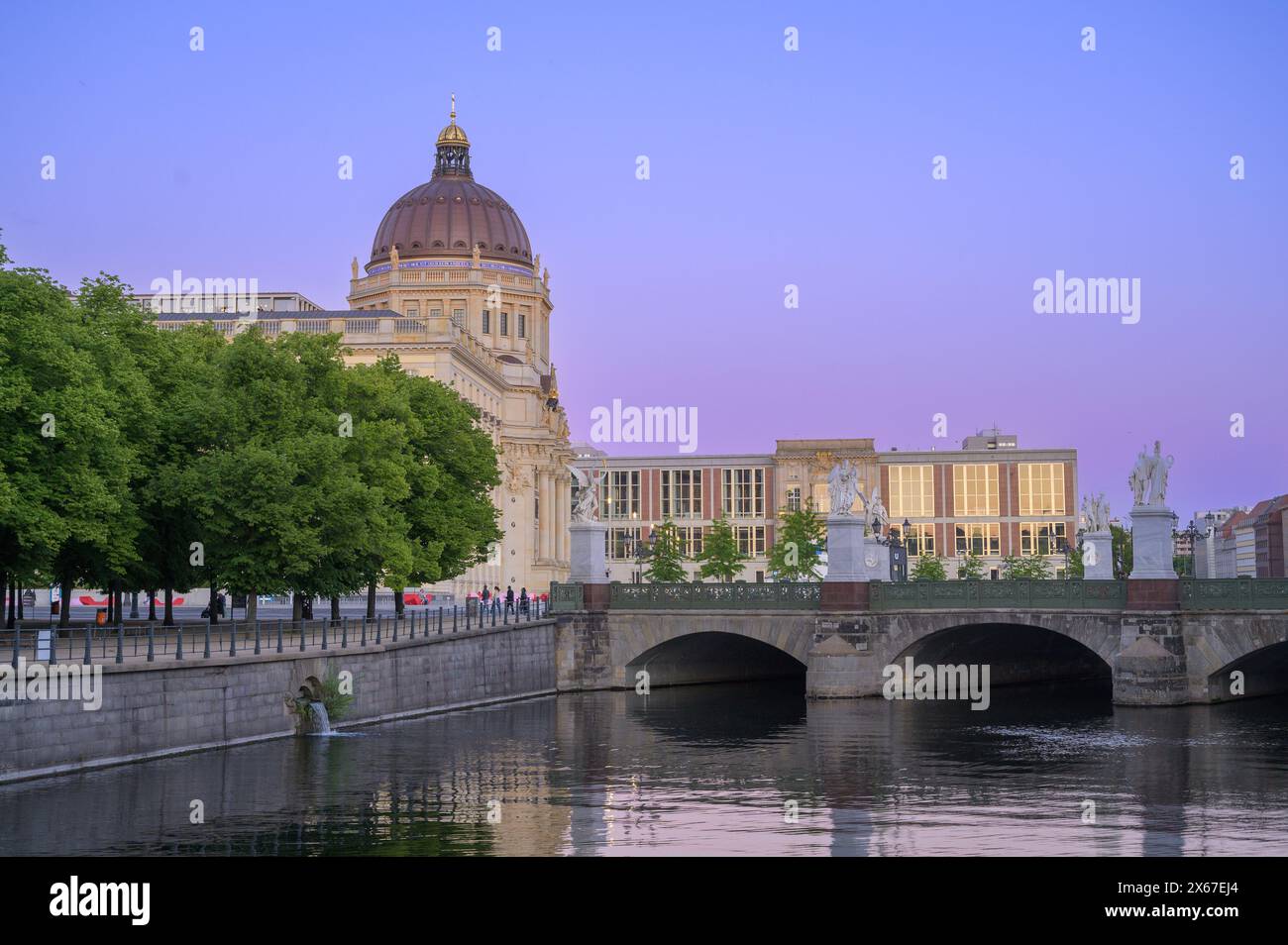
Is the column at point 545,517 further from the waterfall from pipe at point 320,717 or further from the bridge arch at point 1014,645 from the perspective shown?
the waterfall from pipe at point 320,717

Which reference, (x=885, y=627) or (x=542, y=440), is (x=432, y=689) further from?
(x=542, y=440)

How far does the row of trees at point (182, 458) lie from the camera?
136 feet

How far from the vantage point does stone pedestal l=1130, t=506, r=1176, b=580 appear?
2152 inches

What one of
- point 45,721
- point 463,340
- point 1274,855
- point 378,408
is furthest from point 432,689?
point 463,340

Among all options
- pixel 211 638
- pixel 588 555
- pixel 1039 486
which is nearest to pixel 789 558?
pixel 588 555

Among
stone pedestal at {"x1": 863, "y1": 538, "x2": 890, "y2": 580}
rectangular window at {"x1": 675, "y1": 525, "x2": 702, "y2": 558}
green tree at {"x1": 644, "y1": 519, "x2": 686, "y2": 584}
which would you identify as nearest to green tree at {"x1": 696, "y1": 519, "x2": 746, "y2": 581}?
green tree at {"x1": 644, "y1": 519, "x2": 686, "y2": 584}

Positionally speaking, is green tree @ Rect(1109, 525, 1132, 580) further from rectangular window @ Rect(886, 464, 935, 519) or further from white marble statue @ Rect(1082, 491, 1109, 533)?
white marble statue @ Rect(1082, 491, 1109, 533)

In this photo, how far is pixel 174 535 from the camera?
51.0 metres

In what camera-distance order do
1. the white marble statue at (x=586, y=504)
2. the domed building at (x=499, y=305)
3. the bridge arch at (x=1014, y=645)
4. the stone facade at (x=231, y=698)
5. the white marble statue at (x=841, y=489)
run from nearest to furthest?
the stone facade at (x=231, y=698)
the bridge arch at (x=1014, y=645)
the white marble statue at (x=841, y=489)
the white marble statue at (x=586, y=504)
the domed building at (x=499, y=305)

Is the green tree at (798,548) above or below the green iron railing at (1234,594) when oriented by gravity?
above

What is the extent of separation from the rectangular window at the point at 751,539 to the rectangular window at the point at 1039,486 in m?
27.9

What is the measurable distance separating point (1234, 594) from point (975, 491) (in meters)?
120

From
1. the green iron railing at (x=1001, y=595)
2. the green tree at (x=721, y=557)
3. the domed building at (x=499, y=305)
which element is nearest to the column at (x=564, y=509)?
the domed building at (x=499, y=305)

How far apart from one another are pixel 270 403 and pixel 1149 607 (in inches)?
1185
